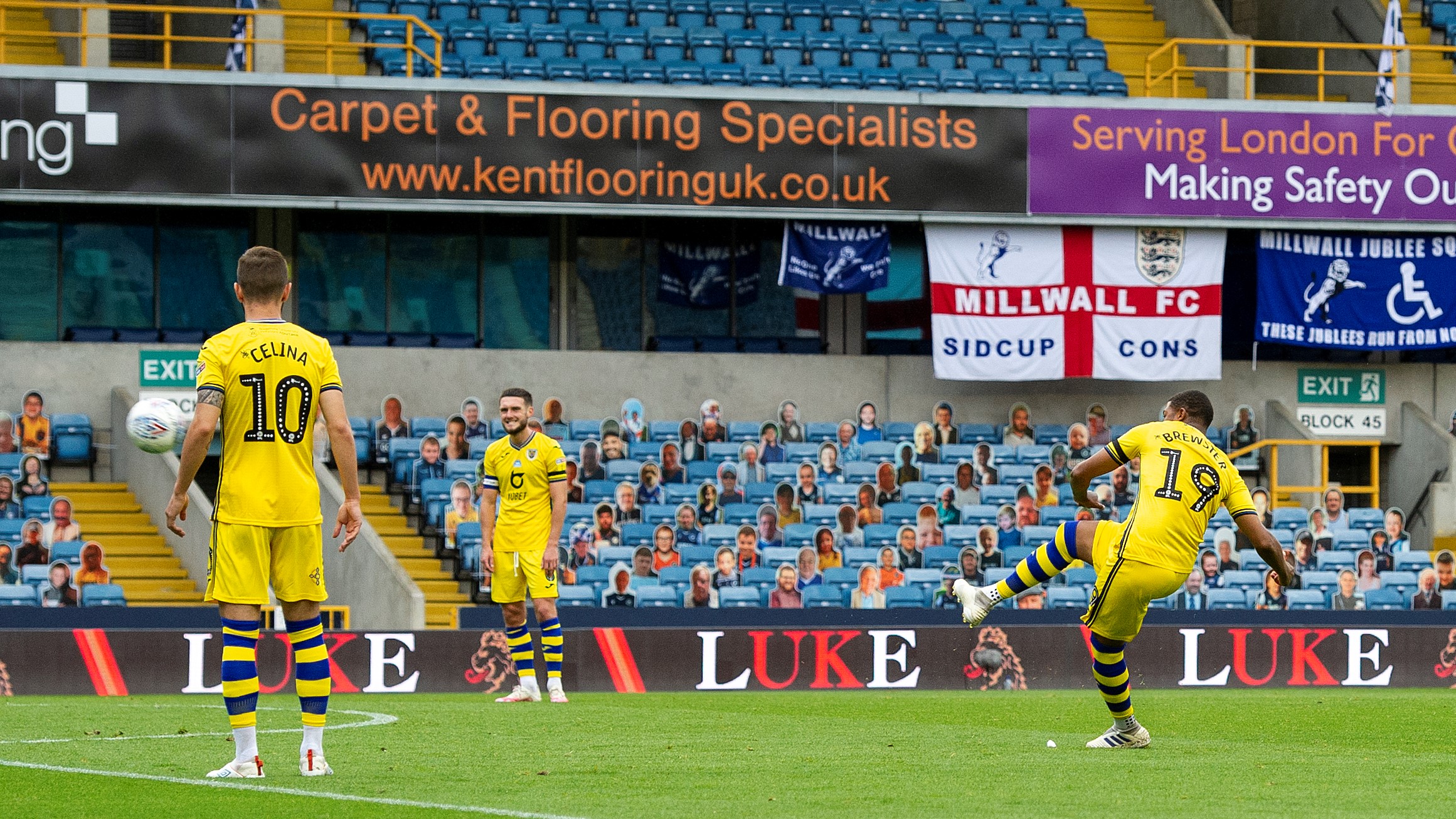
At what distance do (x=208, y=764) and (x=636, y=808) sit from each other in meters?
2.47

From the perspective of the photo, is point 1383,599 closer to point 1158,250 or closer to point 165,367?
point 1158,250


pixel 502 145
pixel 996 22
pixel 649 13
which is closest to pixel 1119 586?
pixel 502 145

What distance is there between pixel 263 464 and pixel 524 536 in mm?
6306

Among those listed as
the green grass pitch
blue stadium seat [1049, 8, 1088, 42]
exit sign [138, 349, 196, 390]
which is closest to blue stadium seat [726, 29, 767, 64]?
blue stadium seat [1049, 8, 1088, 42]

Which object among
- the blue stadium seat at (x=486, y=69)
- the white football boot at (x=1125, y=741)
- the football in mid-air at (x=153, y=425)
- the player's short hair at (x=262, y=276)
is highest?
the blue stadium seat at (x=486, y=69)

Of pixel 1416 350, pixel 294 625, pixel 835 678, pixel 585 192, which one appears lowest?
pixel 835 678

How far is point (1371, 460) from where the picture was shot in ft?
87.5

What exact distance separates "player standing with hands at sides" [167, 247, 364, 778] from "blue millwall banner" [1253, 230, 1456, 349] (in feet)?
67.4

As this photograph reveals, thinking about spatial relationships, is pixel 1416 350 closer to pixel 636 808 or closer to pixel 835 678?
pixel 835 678

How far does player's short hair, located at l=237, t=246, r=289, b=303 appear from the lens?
26.0 ft

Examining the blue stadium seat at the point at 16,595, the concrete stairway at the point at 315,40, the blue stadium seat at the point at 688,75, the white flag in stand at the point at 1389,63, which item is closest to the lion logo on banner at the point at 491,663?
the blue stadium seat at the point at 16,595

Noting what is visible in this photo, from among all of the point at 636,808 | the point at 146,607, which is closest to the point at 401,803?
the point at 636,808

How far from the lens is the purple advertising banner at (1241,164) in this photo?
997 inches

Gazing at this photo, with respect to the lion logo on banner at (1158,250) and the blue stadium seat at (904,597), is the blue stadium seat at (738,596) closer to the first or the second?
the blue stadium seat at (904,597)
